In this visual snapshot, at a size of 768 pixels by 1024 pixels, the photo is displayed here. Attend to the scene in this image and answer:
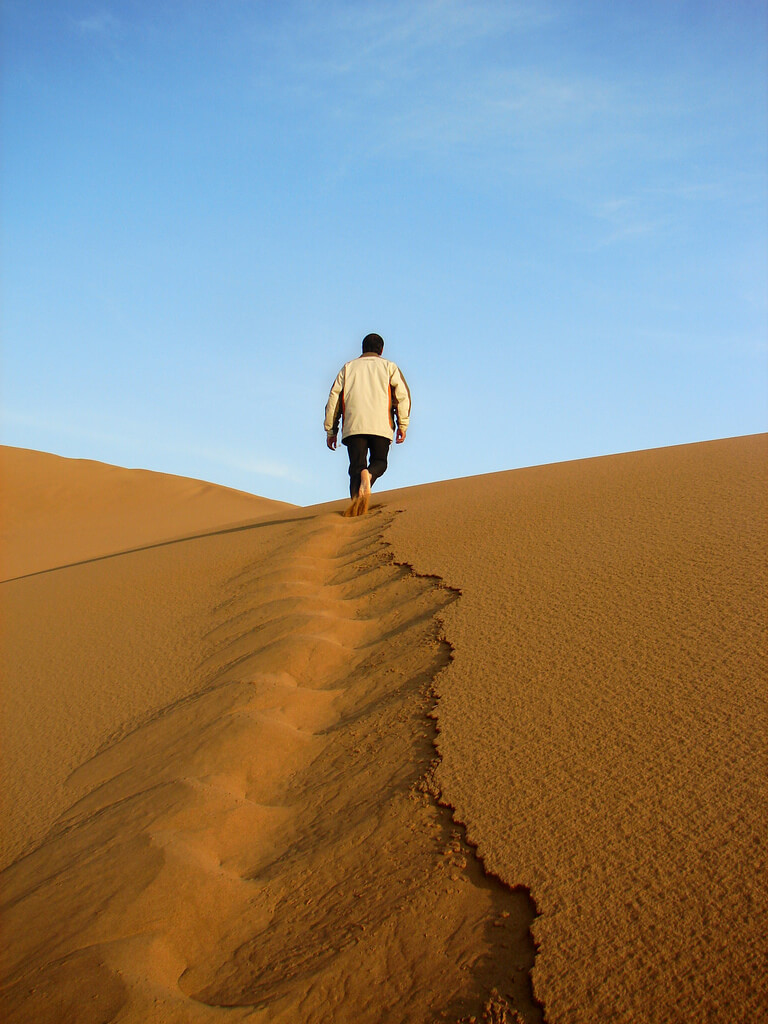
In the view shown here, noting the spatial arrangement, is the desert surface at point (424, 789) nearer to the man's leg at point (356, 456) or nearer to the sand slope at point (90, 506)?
the man's leg at point (356, 456)

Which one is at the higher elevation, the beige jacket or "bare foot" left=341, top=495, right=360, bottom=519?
the beige jacket

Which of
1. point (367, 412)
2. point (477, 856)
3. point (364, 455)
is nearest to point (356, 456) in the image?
point (364, 455)

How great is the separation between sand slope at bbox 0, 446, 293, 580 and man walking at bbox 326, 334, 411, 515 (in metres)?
5.34

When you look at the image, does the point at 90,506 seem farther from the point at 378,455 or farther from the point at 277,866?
the point at 277,866

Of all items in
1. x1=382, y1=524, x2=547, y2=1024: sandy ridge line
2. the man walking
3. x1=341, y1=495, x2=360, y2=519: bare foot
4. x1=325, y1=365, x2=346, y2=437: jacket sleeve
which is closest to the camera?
x1=382, y1=524, x2=547, y2=1024: sandy ridge line

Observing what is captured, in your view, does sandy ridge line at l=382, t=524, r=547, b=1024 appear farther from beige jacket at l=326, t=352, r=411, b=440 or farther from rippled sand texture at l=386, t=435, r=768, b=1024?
beige jacket at l=326, t=352, r=411, b=440

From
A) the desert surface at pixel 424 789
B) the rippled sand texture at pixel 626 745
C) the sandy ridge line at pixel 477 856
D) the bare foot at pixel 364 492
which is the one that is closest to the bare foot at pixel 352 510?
the bare foot at pixel 364 492

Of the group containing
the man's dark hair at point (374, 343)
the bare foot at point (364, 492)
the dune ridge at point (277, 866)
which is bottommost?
the dune ridge at point (277, 866)

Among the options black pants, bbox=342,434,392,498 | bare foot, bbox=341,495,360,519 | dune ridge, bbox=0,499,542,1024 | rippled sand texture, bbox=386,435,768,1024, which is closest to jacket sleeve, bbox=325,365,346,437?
black pants, bbox=342,434,392,498

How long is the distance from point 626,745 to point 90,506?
11.5 meters

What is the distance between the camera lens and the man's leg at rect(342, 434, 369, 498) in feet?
15.1

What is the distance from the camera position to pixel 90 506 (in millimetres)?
11828

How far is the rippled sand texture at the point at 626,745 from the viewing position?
991mm

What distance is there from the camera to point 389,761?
1.66 meters
